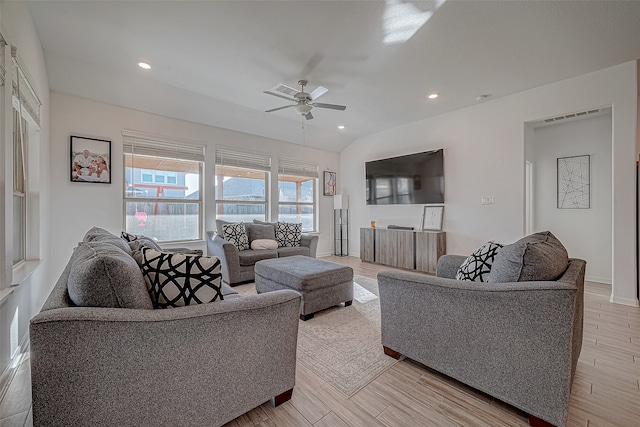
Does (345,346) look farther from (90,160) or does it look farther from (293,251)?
(90,160)

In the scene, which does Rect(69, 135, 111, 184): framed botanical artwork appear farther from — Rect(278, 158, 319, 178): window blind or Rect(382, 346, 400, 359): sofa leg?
Rect(382, 346, 400, 359): sofa leg

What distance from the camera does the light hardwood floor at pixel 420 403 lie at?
1.36m

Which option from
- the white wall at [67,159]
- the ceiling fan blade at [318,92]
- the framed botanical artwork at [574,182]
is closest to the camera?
the ceiling fan blade at [318,92]

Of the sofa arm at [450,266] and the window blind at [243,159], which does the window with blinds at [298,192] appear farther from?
the sofa arm at [450,266]

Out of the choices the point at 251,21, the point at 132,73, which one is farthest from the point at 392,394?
the point at 132,73

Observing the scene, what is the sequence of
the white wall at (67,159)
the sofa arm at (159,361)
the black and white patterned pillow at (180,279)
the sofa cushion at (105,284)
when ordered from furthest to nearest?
1. the white wall at (67,159)
2. the black and white patterned pillow at (180,279)
3. the sofa cushion at (105,284)
4. the sofa arm at (159,361)

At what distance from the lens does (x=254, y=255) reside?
3844 millimetres

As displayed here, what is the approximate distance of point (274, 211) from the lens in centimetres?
533

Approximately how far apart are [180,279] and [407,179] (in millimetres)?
4506

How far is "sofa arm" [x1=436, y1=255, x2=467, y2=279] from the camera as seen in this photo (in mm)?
2354

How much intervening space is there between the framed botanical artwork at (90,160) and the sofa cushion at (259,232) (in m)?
2.03

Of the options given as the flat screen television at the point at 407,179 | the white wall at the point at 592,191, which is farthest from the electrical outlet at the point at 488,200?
the white wall at the point at 592,191

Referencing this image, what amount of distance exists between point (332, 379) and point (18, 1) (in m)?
3.51

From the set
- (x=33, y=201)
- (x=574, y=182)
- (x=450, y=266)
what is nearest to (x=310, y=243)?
(x=450, y=266)
